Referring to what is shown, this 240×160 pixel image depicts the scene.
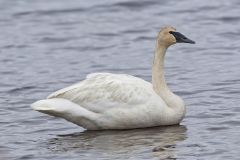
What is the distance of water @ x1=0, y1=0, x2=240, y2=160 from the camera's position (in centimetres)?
1195

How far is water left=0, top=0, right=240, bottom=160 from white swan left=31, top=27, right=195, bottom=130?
0.47 ft

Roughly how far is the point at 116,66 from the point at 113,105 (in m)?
4.32

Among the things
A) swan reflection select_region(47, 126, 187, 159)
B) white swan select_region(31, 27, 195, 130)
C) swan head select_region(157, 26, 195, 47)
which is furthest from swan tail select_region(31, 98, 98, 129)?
swan head select_region(157, 26, 195, 47)

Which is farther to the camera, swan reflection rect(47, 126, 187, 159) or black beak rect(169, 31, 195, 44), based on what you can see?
black beak rect(169, 31, 195, 44)

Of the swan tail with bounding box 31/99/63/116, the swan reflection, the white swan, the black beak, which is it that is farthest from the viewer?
the black beak

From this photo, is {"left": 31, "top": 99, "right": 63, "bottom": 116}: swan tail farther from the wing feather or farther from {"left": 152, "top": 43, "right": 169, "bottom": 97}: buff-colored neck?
{"left": 152, "top": 43, "right": 169, "bottom": 97}: buff-colored neck

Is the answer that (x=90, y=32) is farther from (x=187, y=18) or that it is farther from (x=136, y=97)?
(x=136, y=97)

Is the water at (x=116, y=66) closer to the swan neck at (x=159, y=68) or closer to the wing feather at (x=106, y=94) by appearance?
the wing feather at (x=106, y=94)

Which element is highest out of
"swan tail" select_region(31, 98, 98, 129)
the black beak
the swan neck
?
the black beak

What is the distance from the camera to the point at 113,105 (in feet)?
41.8

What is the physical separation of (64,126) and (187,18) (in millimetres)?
8333

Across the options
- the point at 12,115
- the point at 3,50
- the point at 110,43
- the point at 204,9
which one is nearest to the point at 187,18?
the point at 204,9

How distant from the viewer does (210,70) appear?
53.4ft

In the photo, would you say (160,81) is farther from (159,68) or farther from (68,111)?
(68,111)
